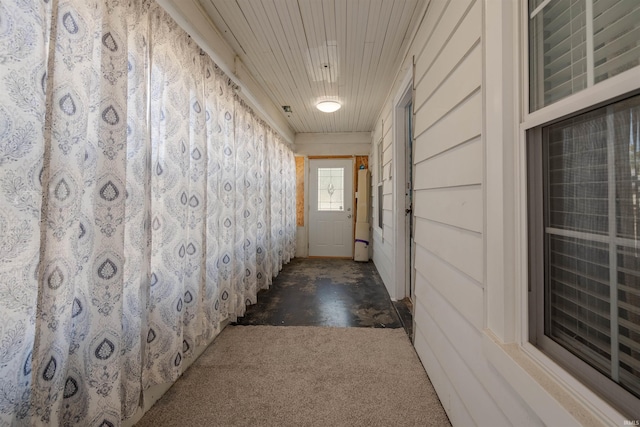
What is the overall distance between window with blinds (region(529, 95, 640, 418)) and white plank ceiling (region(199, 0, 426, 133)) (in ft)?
5.60

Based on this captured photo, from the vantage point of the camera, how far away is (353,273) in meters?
4.35

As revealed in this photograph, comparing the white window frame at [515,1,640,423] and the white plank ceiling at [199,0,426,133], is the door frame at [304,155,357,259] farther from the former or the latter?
the white window frame at [515,1,640,423]

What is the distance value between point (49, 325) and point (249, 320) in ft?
5.99

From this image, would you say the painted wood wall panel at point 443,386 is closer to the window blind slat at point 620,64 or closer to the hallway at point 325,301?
the hallway at point 325,301

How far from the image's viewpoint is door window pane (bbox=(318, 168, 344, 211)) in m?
5.55

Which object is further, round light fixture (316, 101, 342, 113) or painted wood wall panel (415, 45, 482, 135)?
round light fixture (316, 101, 342, 113)

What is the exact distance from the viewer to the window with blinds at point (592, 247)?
1.85 feet

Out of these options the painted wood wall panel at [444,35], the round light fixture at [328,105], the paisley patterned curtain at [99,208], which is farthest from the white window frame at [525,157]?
the round light fixture at [328,105]

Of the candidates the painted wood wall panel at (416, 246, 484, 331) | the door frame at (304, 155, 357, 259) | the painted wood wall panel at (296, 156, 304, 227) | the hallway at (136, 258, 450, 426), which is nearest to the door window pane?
the door frame at (304, 155, 357, 259)

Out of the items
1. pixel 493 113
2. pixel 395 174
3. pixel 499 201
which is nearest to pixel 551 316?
pixel 499 201

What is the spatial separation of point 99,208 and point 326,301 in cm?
248

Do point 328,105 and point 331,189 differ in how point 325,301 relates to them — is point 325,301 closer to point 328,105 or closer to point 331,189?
point 328,105

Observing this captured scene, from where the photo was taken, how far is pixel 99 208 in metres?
1.11

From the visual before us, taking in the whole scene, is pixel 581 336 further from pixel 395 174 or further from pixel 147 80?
pixel 395 174
